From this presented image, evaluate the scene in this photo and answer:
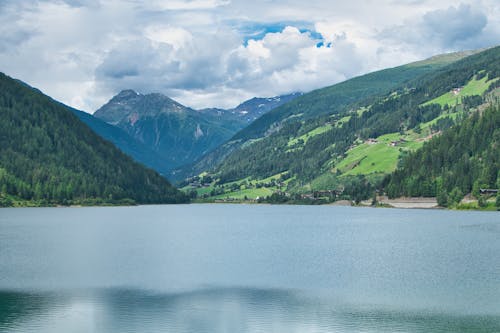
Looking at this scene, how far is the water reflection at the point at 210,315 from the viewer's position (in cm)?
5344

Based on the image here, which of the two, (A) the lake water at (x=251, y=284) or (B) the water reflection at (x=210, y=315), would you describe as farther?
(A) the lake water at (x=251, y=284)

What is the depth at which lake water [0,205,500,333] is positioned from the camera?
182 feet

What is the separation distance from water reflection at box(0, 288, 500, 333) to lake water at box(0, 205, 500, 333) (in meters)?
0.10

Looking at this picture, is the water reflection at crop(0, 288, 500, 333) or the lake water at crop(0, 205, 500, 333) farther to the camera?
the lake water at crop(0, 205, 500, 333)

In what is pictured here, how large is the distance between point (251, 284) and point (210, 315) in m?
17.4

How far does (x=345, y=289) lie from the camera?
A: 7181 cm

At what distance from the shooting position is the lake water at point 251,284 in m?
55.6

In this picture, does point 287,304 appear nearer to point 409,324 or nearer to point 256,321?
point 256,321

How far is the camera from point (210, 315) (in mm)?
58000

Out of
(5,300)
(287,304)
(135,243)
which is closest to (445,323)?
(287,304)

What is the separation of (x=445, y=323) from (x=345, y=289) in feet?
59.1

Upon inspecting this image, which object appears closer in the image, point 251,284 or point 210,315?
point 210,315

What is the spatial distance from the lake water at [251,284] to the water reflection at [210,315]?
0.33 ft

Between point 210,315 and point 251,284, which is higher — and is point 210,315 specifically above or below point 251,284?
below
